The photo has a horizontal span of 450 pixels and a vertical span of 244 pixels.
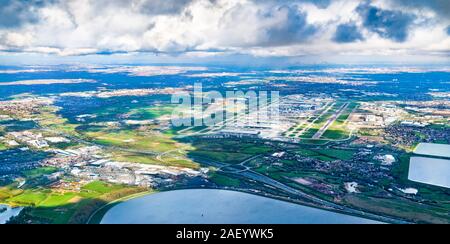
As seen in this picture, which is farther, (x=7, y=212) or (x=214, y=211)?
(x=7, y=212)

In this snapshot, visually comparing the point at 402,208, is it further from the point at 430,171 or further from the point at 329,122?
the point at 329,122

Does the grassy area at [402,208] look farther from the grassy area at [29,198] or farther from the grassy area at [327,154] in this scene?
the grassy area at [29,198]

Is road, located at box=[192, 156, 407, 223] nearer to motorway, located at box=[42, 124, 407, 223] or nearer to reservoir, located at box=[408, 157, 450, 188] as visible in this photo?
motorway, located at box=[42, 124, 407, 223]

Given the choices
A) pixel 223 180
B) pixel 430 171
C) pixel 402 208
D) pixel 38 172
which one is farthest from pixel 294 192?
pixel 38 172

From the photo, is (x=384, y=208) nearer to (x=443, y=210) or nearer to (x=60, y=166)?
(x=443, y=210)
